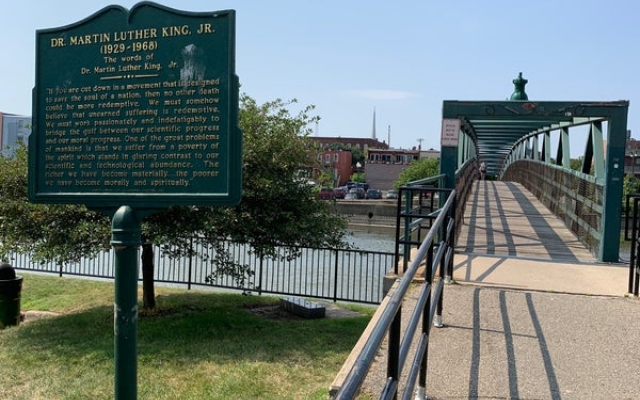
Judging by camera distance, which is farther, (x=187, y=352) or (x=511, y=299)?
(x=187, y=352)

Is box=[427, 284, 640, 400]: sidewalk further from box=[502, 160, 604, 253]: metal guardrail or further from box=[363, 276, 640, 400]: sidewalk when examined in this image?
box=[502, 160, 604, 253]: metal guardrail

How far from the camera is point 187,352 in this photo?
7.21m

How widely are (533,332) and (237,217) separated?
5.01m

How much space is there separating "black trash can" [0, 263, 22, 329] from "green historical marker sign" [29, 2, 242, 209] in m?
5.95

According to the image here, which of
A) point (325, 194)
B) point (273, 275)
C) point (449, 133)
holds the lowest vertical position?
point (273, 275)

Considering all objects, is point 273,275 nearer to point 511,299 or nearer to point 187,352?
point 187,352

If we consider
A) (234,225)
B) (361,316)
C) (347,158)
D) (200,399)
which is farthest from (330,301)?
(347,158)

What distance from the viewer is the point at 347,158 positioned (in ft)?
336

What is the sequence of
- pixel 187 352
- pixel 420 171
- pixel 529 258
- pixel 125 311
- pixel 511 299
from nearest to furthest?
pixel 125 311
pixel 511 299
pixel 187 352
pixel 529 258
pixel 420 171

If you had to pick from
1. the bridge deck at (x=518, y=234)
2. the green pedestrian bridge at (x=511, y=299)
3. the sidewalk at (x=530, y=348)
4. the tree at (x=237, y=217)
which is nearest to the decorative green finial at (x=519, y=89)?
the green pedestrian bridge at (x=511, y=299)

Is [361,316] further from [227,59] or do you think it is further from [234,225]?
[227,59]

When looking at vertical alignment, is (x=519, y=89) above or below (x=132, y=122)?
above

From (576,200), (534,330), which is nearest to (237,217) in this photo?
(534,330)

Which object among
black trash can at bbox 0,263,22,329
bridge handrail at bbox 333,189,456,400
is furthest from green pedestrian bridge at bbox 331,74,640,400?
black trash can at bbox 0,263,22,329
